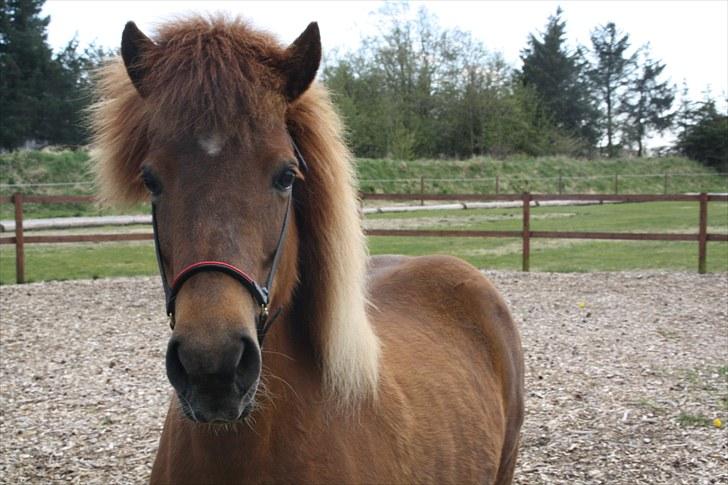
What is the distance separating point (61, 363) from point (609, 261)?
445 inches

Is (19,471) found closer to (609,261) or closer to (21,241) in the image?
(21,241)

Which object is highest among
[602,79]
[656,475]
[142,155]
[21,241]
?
[602,79]

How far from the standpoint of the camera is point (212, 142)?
179 centimetres

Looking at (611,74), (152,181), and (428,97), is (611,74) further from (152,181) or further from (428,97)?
(152,181)

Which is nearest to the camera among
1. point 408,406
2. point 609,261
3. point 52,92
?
point 408,406

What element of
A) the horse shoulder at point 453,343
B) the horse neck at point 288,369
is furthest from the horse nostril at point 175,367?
the horse shoulder at point 453,343

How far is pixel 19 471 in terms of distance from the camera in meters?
4.29

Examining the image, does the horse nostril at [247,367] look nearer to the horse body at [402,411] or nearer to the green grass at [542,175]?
the horse body at [402,411]

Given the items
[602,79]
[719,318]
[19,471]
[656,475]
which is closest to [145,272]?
[19,471]

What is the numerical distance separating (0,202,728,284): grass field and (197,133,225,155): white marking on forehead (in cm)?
1160

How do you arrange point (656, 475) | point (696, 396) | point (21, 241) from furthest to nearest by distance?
point (21, 241), point (696, 396), point (656, 475)

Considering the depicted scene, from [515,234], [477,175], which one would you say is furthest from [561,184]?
[515,234]

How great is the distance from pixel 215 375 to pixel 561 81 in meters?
54.9

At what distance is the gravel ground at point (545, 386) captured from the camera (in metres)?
4.41
